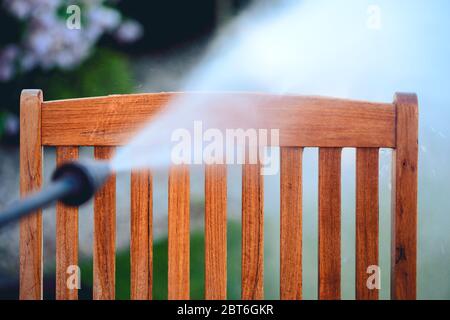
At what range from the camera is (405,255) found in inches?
30.3

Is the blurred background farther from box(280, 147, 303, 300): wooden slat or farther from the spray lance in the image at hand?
the spray lance

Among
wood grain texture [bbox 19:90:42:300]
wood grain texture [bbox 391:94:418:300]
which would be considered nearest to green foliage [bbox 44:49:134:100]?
wood grain texture [bbox 19:90:42:300]

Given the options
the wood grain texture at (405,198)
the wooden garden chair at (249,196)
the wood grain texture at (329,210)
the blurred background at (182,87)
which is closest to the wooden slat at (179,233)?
the wooden garden chair at (249,196)

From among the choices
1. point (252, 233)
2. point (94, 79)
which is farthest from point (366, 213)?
point (94, 79)

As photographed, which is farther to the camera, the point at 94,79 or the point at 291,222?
the point at 94,79

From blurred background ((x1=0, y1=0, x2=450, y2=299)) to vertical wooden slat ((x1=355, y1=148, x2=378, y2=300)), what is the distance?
43cm

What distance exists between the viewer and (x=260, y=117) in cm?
73

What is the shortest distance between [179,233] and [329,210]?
253mm

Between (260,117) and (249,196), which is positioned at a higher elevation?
(260,117)

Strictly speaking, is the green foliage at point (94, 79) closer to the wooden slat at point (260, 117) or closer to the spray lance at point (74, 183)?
the wooden slat at point (260, 117)

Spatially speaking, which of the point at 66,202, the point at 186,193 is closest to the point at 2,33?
the point at 186,193

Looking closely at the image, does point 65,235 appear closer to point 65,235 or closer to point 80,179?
point 65,235

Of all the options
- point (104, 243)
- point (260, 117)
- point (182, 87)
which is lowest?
point (104, 243)

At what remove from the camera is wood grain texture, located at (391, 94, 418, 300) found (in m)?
0.75
